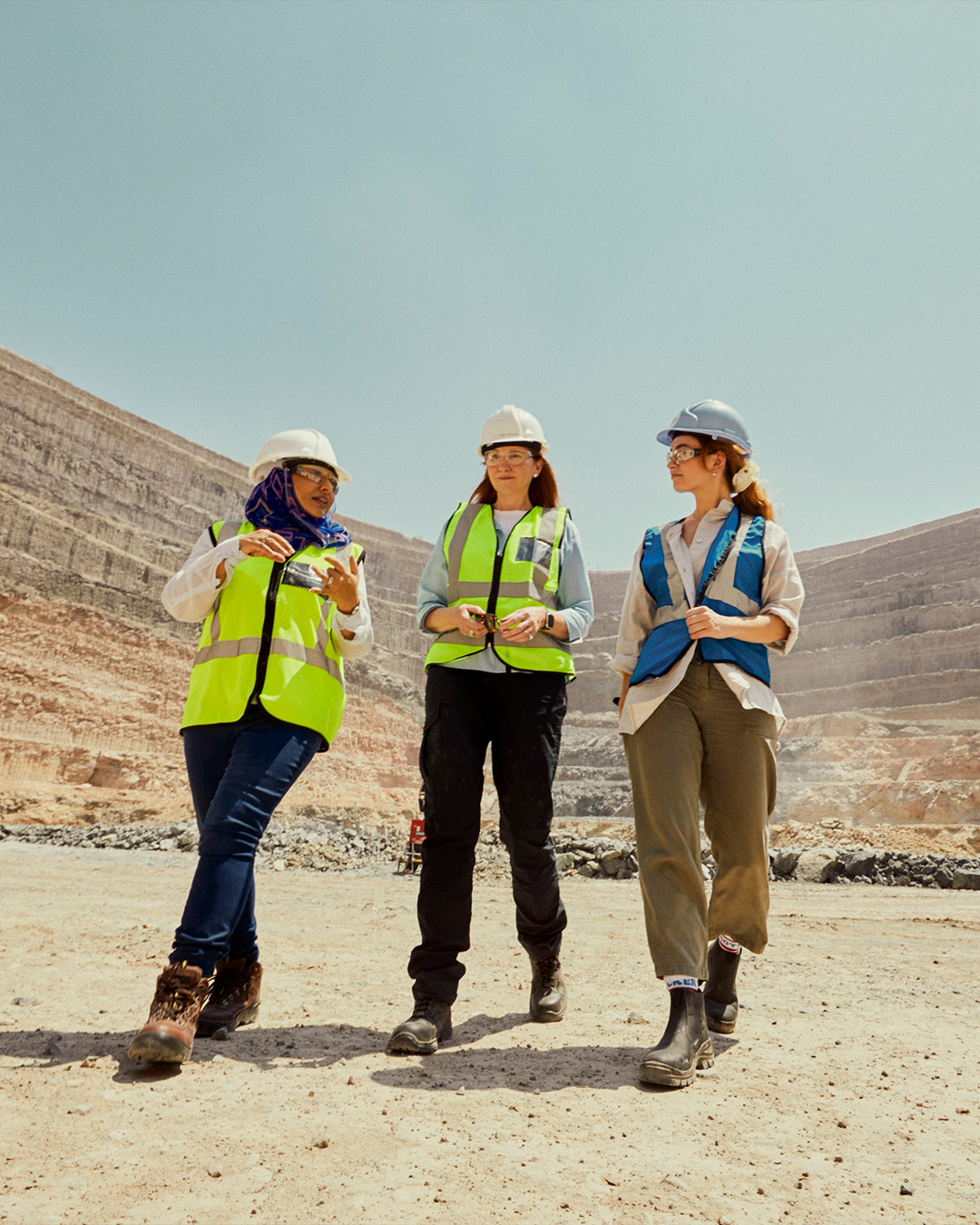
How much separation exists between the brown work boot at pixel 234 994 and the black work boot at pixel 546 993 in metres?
0.99

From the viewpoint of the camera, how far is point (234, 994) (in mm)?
2883

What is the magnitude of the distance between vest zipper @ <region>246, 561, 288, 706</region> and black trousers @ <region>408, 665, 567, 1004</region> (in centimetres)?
54

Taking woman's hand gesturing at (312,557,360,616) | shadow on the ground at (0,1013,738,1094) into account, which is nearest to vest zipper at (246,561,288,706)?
woman's hand gesturing at (312,557,360,616)

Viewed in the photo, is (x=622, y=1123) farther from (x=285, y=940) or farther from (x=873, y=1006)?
(x=285, y=940)

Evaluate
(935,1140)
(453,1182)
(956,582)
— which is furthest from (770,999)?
(956,582)

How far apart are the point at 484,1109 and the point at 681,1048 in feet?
1.98

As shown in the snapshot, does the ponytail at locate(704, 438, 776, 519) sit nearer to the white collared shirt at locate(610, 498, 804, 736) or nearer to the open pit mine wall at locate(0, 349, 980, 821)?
the white collared shirt at locate(610, 498, 804, 736)

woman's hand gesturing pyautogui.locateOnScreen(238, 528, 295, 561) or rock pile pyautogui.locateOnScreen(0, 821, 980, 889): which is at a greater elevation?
woman's hand gesturing pyautogui.locateOnScreen(238, 528, 295, 561)

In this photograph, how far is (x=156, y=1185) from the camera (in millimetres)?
1620

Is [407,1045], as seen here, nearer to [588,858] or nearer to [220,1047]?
[220,1047]

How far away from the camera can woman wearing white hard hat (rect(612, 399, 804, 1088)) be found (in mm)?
2598

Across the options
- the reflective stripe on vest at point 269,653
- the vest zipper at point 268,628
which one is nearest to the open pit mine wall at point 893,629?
the reflective stripe on vest at point 269,653

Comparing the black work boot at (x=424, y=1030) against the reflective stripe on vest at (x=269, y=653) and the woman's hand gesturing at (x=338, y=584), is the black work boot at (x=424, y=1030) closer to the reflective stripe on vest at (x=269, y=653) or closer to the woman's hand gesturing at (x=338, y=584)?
the reflective stripe on vest at (x=269, y=653)

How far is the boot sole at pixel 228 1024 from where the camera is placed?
8.91 ft
